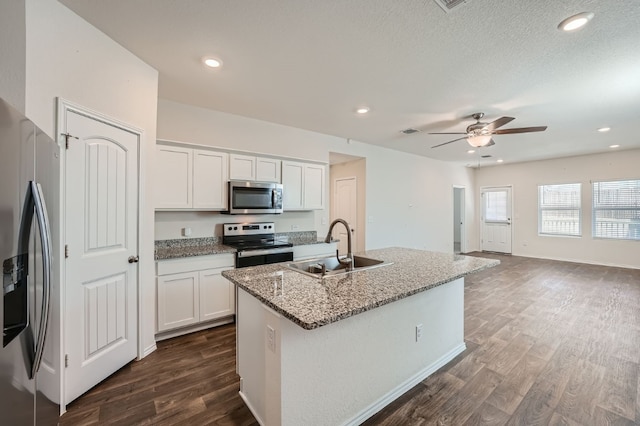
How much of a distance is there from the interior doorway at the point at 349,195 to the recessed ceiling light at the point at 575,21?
338cm

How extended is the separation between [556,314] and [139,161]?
197 inches

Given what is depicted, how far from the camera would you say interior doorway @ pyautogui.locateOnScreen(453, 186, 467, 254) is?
8.03 meters

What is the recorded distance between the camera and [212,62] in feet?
7.82

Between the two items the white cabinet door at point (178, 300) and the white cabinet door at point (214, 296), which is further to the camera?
the white cabinet door at point (214, 296)

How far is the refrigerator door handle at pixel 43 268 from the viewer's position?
1086 mm

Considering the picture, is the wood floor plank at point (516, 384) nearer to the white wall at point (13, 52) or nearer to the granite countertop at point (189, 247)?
the granite countertop at point (189, 247)

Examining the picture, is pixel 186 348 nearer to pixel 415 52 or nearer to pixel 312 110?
pixel 312 110

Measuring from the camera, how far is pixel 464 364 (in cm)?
236

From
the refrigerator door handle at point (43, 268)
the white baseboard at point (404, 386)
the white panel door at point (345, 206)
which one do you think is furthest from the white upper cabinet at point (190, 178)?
the white panel door at point (345, 206)

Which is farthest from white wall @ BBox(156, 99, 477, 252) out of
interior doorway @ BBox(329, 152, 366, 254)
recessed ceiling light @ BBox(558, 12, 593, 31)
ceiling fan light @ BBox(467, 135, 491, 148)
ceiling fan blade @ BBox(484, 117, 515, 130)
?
recessed ceiling light @ BBox(558, 12, 593, 31)

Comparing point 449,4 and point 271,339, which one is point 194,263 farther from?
point 449,4

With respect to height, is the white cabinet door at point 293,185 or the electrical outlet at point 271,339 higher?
the white cabinet door at point 293,185

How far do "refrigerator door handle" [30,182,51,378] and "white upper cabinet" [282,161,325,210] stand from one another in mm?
2827

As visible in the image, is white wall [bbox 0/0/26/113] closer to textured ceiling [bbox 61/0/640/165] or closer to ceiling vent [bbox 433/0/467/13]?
textured ceiling [bbox 61/0/640/165]
